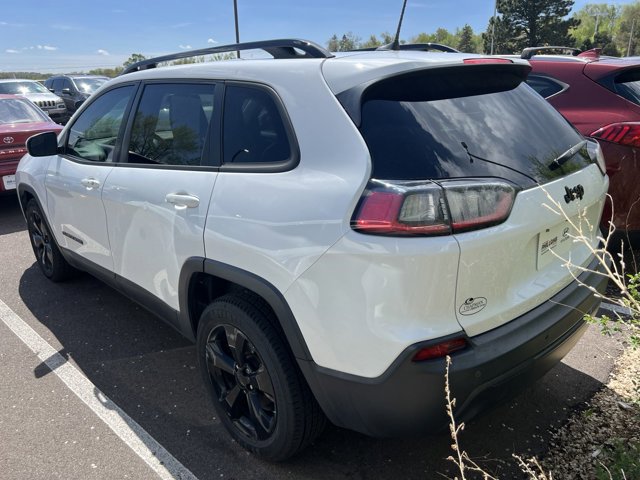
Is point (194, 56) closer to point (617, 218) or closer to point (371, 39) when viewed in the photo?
point (617, 218)

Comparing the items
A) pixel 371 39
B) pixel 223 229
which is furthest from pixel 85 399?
pixel 371 39

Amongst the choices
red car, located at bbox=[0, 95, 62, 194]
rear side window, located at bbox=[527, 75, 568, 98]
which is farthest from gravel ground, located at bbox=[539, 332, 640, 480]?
red car, located at bbox=[0, 95, 62, 194]

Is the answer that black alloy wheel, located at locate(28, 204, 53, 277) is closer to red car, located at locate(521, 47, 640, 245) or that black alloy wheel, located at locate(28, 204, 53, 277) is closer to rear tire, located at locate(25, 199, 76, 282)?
rear tire, located at locate(25, 199, 76, 282)

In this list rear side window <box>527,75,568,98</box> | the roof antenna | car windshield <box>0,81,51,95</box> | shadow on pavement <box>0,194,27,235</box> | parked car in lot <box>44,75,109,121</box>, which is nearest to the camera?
the roof antenna

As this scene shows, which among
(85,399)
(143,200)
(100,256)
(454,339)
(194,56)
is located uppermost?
(194,56)

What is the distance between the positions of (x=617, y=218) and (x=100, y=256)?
12.1ft

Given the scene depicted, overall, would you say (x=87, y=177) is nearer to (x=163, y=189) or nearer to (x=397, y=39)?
(x=163, y=189)

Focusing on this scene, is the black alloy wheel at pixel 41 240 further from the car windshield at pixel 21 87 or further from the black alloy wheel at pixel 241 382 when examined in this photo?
the car windshield at pixel 21 87

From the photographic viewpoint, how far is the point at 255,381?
2363 millimetres

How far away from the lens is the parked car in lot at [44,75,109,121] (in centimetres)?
1845

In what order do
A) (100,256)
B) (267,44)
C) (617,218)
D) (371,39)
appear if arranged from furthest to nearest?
(371,39) < (617,218) < (100,256) < (267,44)

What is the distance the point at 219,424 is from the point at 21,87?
61.5 feet

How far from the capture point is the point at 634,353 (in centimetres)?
308

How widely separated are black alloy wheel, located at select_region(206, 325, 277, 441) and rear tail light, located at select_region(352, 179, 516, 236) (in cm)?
88
